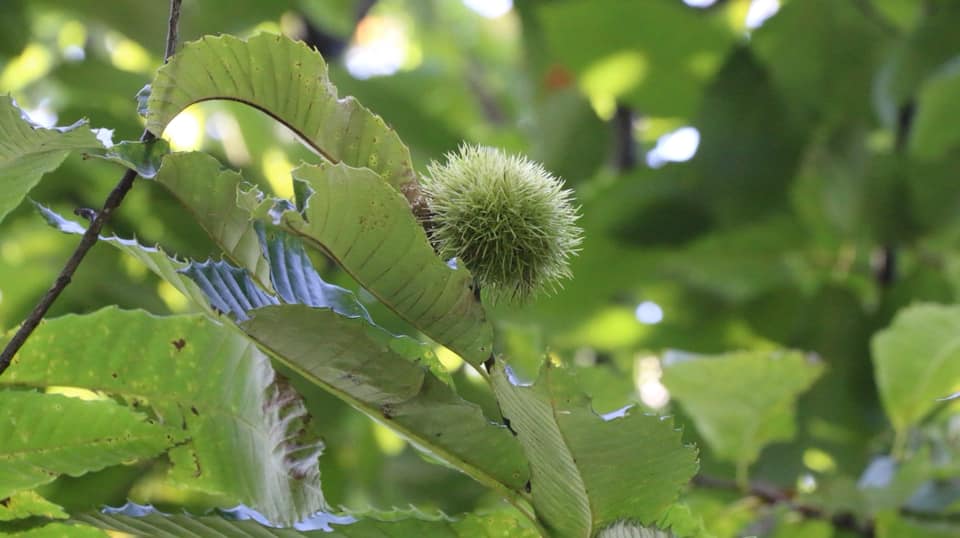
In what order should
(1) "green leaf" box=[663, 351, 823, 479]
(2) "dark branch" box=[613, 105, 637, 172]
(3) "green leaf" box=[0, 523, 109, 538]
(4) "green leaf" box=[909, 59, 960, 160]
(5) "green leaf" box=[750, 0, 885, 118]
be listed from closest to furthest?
(3) "green leaf" box=[0, 523, 109, 538] < (1) "green leaf" box=[663, 351, 823, 479] < (4) "green leaf" box=[909, 59, 960, 160] < (5) "green leaf" box=[750, 0, 885, 118] < (2) "dark branch" box=[613, 105, 637, 172]

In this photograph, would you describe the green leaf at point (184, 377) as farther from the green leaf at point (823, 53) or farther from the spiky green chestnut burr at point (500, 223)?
the green leaf at point (823, 53)

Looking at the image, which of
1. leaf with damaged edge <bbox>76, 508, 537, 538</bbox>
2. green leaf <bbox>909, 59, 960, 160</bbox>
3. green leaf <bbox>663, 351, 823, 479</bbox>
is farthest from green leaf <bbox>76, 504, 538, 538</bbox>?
green leaf <bbox>909, 59, 960, 160</bbox>

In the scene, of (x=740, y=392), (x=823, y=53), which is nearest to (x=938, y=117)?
(x=823, y=53)

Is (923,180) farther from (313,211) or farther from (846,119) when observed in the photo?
(313,211)

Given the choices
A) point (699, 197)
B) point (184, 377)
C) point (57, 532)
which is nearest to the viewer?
point (57, 532)

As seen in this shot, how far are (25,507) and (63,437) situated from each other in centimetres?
6

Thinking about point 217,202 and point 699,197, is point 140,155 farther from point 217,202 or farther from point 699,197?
point 699,197

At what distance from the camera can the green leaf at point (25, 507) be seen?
820 millimetres

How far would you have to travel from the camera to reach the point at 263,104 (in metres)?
0.79

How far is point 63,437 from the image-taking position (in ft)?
2.77

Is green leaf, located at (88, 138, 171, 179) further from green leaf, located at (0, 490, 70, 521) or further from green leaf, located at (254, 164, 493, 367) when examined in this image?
green leaf, located at (0, 490, 70, 521)

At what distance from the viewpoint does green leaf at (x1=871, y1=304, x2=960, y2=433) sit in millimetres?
1562

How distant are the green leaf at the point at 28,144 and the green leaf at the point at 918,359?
48.5 inches

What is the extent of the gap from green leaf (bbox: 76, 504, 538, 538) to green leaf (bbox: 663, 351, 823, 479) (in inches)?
29.0
